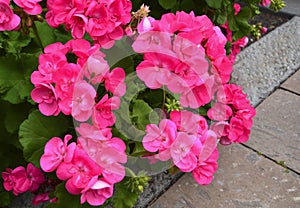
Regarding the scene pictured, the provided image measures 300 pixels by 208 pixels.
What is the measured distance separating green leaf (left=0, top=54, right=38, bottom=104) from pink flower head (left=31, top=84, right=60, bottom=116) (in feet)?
0.64

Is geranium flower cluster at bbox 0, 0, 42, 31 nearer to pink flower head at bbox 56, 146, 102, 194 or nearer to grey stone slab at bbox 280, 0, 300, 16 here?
pink flower head at bbox 56, 146, 102, 194

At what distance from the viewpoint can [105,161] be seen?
41.9 inches

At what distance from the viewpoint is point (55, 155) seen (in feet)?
3.49

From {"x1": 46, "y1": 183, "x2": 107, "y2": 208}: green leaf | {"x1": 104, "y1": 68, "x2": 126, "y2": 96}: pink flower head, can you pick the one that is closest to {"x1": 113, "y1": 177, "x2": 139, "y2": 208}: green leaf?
{"x1": 46, "y1": 183, "x2": 107, "y2": 208}: green leaf

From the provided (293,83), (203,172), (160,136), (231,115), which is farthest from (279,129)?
(160,136)

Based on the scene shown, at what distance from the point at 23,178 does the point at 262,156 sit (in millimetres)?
1128

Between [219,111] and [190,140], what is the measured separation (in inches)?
14.1

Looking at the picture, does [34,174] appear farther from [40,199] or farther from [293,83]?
[293,83]

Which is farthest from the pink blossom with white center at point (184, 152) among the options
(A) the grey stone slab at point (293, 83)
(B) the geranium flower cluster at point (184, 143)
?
(A) the grey stone slab at point (293, 83)

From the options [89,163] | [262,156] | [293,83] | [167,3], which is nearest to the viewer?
[89,163]

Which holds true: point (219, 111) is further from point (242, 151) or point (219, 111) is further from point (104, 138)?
point (242, 151)

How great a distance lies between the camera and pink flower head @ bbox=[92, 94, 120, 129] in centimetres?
109

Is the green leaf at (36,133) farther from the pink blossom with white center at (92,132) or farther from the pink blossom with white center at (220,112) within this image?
the pink blossom with white center at (220,112)

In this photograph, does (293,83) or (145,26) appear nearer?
(145,26)
